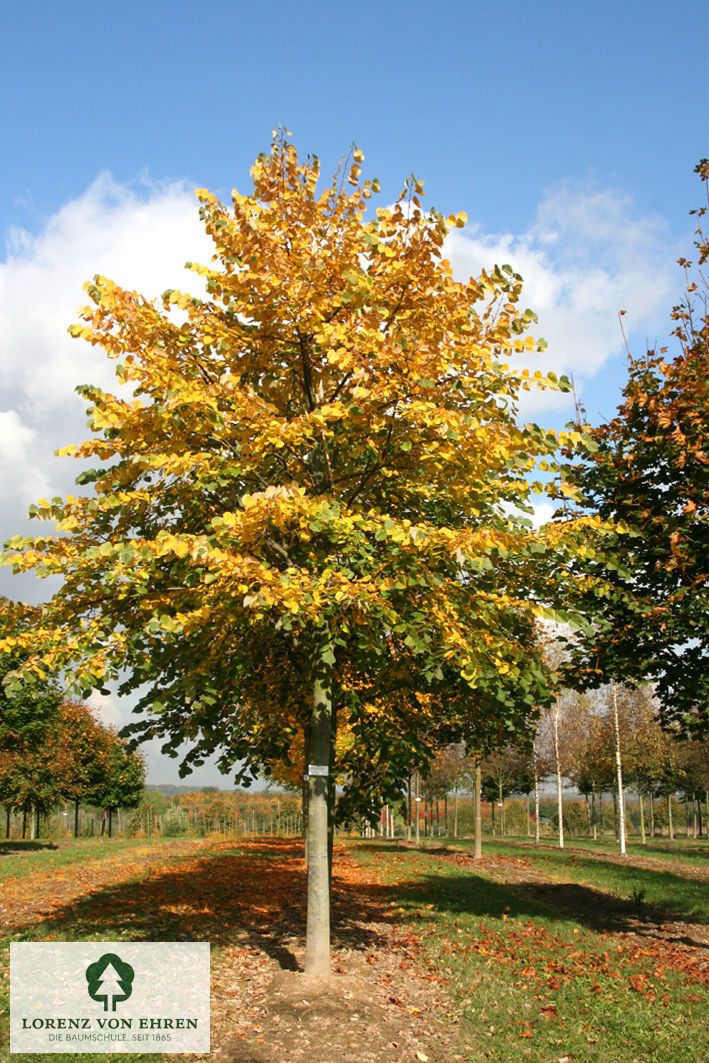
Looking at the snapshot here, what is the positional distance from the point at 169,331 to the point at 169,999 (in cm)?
583

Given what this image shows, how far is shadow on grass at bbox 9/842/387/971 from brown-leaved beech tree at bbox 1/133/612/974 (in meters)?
2.10

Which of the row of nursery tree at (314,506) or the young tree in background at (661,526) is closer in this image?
the row of nursery tree at (314,506)

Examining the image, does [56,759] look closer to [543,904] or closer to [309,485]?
[543,904]

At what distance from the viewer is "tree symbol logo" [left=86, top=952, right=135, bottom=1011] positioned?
19.4ft

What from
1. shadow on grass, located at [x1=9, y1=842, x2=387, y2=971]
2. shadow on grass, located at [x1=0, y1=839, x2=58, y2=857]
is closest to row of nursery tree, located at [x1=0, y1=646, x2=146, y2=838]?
shadow on grass, located at [x1=0, y1=839, x2=58, y2=857]

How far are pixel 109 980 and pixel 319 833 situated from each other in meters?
2.17

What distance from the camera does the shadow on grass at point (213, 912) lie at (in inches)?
318

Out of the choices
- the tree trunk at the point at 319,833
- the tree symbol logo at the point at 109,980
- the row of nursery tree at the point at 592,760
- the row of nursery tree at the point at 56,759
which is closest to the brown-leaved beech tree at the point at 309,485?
the tree trunk at the point at 319,833

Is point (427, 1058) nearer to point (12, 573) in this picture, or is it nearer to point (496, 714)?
point (496, 714)

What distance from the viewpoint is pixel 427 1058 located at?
545cm

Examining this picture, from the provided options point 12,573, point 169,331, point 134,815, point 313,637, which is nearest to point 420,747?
point 313,637

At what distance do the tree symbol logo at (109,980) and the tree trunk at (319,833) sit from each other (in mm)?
1656

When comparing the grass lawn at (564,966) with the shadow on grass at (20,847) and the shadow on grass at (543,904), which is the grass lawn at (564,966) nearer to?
the shadow on grass at (543,904)

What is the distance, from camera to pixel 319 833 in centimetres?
698
